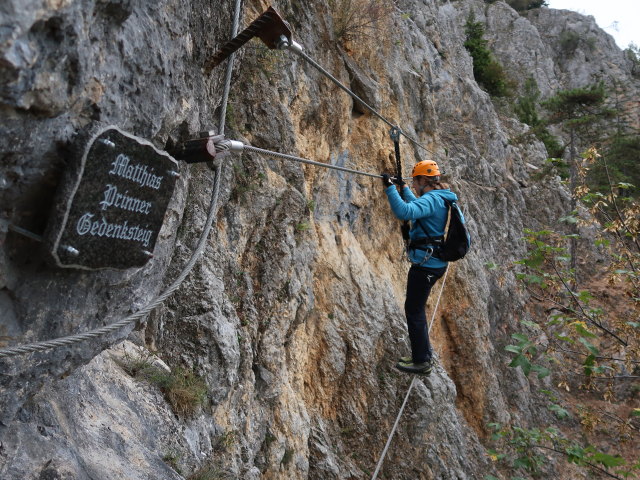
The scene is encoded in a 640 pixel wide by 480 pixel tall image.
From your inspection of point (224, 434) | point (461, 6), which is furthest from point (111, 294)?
point (461, 6)

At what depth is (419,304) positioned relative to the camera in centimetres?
575

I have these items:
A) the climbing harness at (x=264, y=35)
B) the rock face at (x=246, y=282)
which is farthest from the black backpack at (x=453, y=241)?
the climbing harness at (x=264, y=35)

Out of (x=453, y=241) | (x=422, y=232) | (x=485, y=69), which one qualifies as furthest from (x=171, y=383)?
(x=485, y=69)

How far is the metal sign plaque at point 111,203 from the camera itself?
6.33ft

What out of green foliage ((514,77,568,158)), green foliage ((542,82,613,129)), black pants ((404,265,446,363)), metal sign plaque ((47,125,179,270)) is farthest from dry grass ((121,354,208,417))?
green foliage ((514,77,568,158))

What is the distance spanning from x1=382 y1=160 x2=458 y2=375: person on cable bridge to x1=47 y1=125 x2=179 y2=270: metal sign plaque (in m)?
2.93

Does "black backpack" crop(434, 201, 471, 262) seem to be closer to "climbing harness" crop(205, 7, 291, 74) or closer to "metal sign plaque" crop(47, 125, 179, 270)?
"climbing harness" crop(205, 7, 291, 74)

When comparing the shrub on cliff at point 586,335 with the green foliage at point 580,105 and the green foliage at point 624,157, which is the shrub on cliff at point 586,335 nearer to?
the green foliage at point 580,105

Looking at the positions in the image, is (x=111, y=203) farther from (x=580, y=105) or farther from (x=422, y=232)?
(x=580, y=105)

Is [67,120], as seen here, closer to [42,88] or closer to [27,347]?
[42,88]

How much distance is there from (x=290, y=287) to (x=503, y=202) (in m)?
12.9

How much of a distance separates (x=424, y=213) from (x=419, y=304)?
1.23 meters

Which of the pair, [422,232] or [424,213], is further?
[422,232]

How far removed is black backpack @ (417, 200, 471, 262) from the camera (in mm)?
5246
